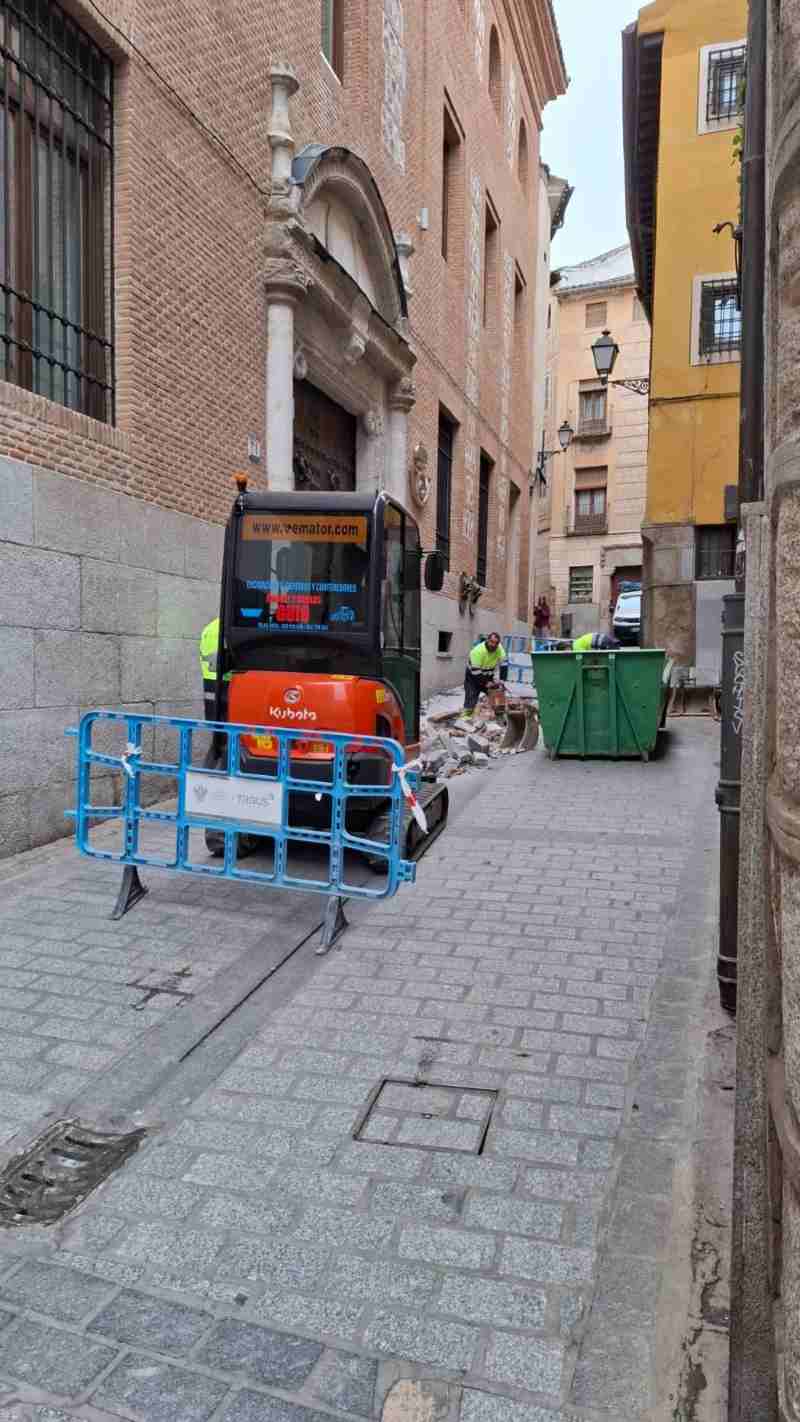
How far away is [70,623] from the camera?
7.24m

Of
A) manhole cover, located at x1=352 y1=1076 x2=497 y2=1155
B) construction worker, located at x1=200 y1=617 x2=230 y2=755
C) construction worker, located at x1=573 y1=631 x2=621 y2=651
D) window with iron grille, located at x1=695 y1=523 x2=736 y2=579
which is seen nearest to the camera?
manhole cover, located at x1=352 y1=1076 x2=497 y2=1155

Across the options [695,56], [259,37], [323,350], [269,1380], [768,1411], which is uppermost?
[695,56]

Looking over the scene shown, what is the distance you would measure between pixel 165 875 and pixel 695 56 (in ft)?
66.8

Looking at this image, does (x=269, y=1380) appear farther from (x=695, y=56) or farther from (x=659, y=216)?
(x=695, y=56)

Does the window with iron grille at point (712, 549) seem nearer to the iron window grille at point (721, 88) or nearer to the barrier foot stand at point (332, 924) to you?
the iron window grille at point (721, 88)

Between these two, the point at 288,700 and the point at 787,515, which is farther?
the point at 288,700

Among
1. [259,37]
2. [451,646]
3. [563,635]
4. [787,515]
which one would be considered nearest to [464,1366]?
[787,515]

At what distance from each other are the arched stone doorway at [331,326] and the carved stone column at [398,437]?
0.05 feet

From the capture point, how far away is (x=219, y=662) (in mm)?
6691

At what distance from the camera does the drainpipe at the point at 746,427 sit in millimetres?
3174

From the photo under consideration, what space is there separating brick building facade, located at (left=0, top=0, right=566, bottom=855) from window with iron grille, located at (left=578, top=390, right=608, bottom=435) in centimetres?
2614

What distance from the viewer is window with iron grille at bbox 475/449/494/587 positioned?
72.9ft

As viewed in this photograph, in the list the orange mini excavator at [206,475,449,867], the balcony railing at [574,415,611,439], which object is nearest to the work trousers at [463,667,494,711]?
the orange mini excavator at [206,475,449,867]

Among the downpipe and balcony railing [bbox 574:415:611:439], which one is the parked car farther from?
the downpipe
